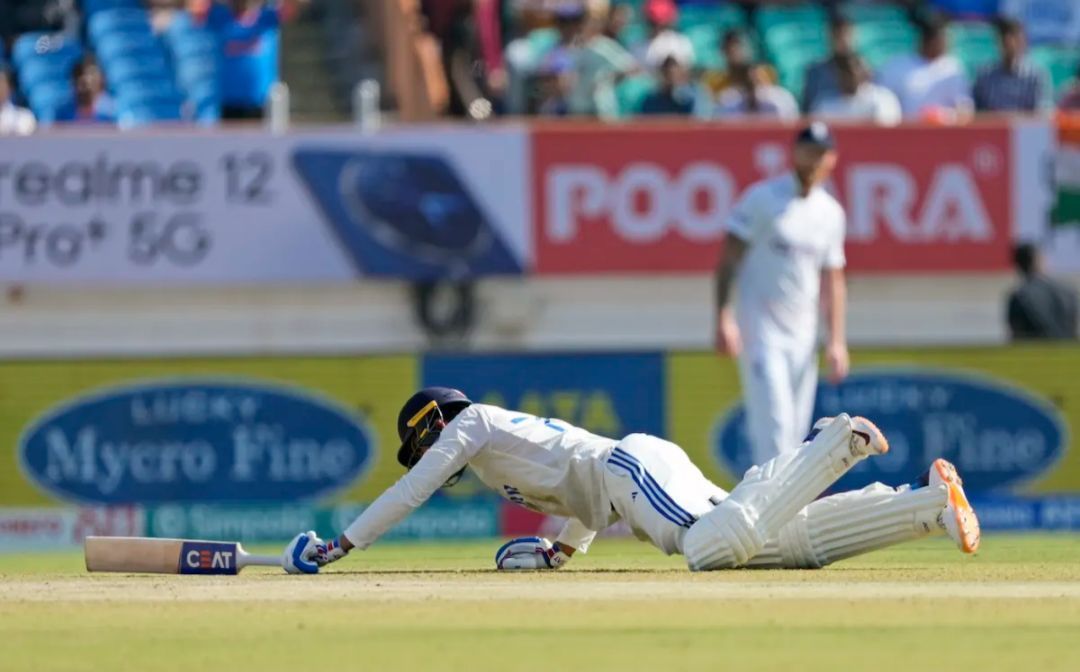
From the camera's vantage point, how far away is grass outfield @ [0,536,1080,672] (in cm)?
635

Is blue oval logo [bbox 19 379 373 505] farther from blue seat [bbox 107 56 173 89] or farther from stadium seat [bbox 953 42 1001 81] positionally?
stadium seat [bbox 953 42 1001 81]

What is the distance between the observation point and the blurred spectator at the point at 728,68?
17.6 meters

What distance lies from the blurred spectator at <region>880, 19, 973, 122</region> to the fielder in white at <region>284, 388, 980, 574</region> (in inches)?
361

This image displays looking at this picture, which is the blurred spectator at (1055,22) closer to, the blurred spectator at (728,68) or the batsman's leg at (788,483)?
the blurred spectator at (728,68)

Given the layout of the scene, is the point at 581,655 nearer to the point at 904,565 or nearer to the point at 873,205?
the point at 904,565

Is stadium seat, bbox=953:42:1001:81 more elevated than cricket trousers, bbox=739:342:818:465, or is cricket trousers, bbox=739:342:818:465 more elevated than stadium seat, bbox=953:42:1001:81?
stadium seat, bbox=953:42:1001:81

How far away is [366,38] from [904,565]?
10574mm

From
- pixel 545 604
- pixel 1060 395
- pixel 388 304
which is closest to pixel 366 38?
pixel 388 304

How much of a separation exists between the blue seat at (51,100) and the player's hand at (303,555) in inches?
357

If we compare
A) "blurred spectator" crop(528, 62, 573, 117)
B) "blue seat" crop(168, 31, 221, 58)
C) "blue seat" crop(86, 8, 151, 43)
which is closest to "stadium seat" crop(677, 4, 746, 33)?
"blurred spectator" crop(528, 62, 573, 117)

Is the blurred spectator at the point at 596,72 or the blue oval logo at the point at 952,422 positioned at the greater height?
the blurred spectator at the point at 596,72

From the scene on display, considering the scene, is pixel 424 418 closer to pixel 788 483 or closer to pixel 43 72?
pixel 788 483

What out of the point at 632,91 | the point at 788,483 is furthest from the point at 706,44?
the point at 788,483

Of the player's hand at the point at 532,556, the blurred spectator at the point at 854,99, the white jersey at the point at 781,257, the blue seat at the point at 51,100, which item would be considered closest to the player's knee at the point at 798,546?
the player's hand at the point at 532,556
